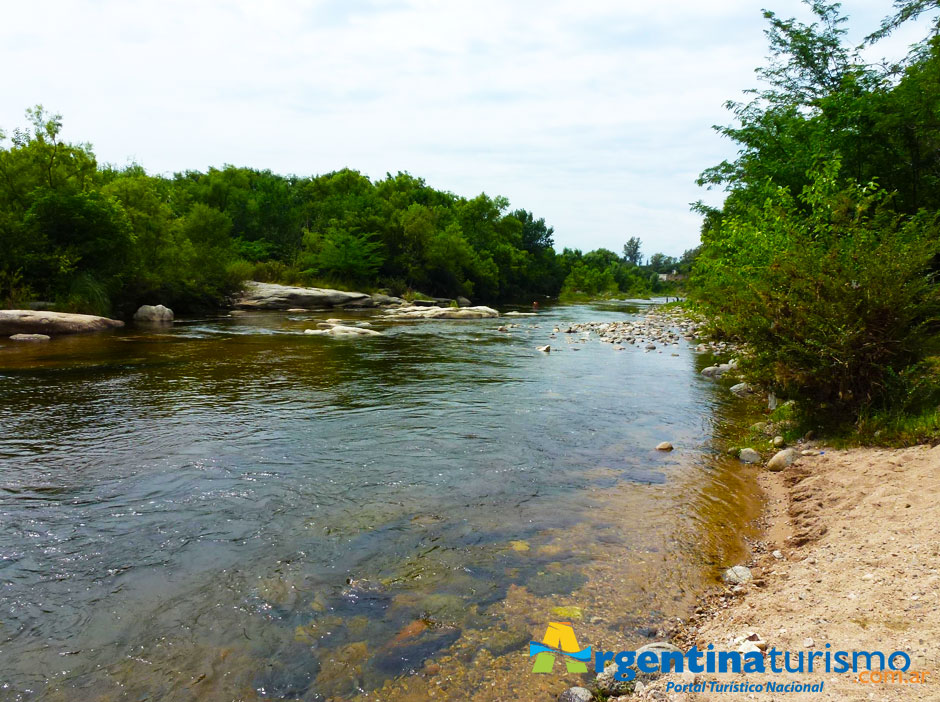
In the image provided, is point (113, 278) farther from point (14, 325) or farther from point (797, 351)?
point (797, 351)

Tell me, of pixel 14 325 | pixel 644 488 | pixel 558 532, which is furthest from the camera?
pixel 14 325

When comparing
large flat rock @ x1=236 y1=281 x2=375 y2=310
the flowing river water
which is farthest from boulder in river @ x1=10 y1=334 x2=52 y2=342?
large flat rock @ x1=236 y1=281 x2=375 y2=310

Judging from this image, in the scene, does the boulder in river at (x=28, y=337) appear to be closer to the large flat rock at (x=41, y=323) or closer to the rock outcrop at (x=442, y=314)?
the large flat rock at (x=41, y=323)

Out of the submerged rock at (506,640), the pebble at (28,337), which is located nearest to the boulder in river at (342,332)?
the pebble at (28,337)

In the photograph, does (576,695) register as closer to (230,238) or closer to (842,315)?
(842,315)

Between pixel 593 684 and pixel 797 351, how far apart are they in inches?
229

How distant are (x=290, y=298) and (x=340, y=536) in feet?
122

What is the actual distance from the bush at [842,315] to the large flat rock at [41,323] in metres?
22.7

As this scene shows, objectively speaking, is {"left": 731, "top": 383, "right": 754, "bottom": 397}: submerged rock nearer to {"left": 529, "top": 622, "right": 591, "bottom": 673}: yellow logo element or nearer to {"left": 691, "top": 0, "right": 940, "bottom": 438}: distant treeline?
{"left": 691, "top": 0, "right": 940, "bottom": 438}: distant treeline

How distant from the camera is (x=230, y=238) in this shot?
153 feet

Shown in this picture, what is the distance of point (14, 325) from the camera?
18969mm

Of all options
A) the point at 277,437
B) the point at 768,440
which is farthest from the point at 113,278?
the point at 768,440

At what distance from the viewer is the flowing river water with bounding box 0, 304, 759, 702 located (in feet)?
10.6

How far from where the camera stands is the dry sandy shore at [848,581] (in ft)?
8.61
